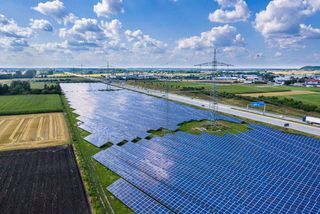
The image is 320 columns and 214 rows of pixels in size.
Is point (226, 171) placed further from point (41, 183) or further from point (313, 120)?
point (313, 120)

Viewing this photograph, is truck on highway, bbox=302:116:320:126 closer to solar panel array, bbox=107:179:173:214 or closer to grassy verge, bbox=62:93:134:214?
solar panel array, bbox=107:179:173:214

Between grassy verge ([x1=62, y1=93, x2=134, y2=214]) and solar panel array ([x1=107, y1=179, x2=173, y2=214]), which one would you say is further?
grassy verge ([x1=62, y1=93, x2=134, y2=214])

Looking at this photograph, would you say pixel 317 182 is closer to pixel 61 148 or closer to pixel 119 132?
pixel 119 132

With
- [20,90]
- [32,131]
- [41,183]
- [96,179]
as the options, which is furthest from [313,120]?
[20,90]

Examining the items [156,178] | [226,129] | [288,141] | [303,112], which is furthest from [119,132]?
[303,112]

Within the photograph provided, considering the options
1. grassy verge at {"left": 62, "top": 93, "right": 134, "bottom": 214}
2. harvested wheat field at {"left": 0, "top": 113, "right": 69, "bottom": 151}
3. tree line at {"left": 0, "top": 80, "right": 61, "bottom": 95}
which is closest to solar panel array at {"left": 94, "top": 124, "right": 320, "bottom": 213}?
grassy verge at {"left": 62, "top": 93, "right": 134, "bottom": 214}

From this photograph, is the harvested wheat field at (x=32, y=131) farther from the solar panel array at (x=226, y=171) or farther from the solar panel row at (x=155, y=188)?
the solar panel row at (x=155, y=188)

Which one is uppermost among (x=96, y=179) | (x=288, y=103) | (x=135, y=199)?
(x=288, y=103)

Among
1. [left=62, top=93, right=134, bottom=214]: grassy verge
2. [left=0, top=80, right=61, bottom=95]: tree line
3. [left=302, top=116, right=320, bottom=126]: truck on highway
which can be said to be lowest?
[left=62, top=93, right=134, bottom=214]: grassy verge
